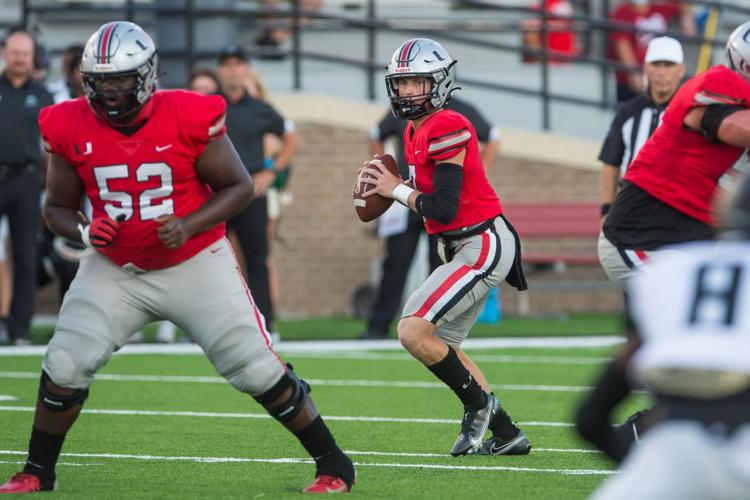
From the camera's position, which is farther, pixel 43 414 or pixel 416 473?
pixel 416 473

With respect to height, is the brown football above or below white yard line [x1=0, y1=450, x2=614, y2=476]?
above

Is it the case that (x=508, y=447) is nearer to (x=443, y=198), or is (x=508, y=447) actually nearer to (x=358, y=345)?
(x=443, y=198)

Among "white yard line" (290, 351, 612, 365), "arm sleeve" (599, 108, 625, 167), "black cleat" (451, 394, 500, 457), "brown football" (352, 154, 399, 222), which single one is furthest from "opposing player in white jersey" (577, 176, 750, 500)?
"white yard line" (290, 351, 612, 365)

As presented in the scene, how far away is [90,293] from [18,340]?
5934 mm

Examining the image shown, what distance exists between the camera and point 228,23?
14.1 m

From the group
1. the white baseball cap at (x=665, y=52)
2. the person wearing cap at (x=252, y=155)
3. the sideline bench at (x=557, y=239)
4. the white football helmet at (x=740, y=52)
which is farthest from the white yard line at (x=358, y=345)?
the white football helmet at (x=740, y=52)

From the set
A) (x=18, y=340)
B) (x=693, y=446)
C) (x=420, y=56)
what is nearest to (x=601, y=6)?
(x=18, y=340)

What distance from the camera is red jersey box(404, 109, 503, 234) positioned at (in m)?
6.32

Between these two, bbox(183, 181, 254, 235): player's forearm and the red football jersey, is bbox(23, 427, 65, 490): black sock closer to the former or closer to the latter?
bbox(183, 181, 254, 235): player's forearm

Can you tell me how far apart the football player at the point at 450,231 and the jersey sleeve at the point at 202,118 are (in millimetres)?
1127

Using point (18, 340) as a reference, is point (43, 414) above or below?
above

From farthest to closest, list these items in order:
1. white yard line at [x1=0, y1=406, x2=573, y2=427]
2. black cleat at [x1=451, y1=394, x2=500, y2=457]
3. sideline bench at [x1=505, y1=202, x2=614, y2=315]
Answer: sideline bench at [x1=505, y1=202, x2=614, y2=315] < white yard line at [x1=0, y1=406, x2=573, y2=427] < black cleat at [x1=451, y1=394, x2=500, y2=457]

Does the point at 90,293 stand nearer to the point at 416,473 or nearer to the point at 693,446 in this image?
the point at 416,473

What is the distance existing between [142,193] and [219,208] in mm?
285
